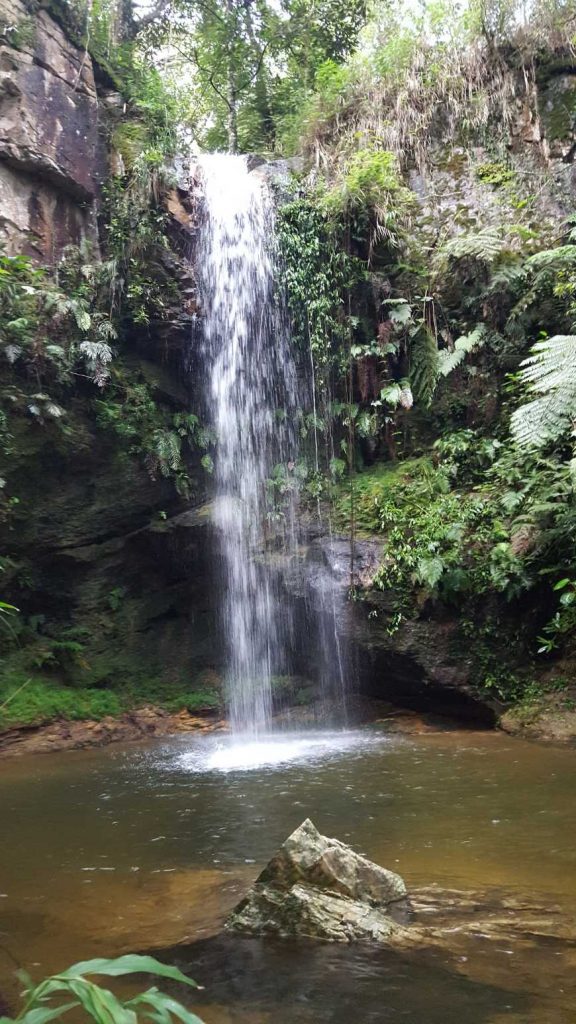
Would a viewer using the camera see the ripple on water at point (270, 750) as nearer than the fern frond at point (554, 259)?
Yes

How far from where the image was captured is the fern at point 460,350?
9.12 metres

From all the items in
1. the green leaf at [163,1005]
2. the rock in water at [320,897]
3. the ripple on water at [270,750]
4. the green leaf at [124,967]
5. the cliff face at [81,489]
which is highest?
the cliff face at [81,489]

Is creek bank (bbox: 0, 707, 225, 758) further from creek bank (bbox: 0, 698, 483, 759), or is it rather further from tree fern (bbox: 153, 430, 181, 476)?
tree fern (bbox: 153, 430, 181, 476)

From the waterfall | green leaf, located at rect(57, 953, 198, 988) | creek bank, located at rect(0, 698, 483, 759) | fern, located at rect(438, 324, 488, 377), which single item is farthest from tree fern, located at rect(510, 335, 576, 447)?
green leaf, located at rect(57, 953, 198, 988)

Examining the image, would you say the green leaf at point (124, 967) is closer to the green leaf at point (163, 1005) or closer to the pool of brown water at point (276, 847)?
the green leaf at point (163, 1005)

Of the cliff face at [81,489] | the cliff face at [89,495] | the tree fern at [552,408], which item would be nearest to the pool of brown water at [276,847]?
the cliff face at [89,495]

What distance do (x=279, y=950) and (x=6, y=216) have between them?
29.9 ft

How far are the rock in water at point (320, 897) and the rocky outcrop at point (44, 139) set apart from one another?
831 cm

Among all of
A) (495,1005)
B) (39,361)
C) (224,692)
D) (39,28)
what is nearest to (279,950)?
(495,1005)

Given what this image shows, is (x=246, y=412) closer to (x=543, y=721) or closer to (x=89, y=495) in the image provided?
(x=89, y=495)

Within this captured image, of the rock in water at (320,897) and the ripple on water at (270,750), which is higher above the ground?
the rock in water at (320,897)

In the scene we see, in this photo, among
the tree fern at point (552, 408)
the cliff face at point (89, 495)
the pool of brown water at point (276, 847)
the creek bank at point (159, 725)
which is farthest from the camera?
the cliff face at point (89, 495)

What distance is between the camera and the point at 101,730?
8.08 metres

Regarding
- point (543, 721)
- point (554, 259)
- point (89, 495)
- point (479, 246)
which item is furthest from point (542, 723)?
point (479, 246)
